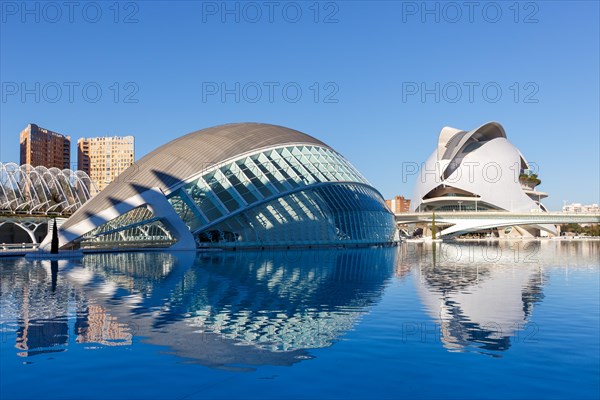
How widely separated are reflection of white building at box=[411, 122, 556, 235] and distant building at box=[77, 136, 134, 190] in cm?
9447

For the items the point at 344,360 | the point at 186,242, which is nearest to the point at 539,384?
the point at 344,360

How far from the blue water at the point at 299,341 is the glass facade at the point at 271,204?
954 inches

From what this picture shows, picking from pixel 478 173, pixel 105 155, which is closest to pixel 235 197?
pixel 478 173

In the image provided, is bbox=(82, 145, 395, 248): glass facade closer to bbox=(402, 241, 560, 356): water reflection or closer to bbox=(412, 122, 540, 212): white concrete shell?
bbox=(402, 241, 560, 356): water reflection

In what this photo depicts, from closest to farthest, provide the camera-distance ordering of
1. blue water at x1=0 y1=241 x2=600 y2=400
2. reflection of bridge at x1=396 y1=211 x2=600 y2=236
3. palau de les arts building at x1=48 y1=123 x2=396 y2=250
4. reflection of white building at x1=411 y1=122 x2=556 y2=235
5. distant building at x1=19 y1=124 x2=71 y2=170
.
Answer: blue water at x1=0 y1=241 x2=600 y2=400 < palau de les arts building at x1=48 y1=123 x2=396 y2=250 < reflection of bridge at x1=396 y1=211 x2=600 y2=236 < reflection of white building at x1=411 y1=122 x2=556 y2=235 < distant building at x1=19 y1=124 x2=71 y2=170

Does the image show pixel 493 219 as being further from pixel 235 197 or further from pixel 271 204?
pixel 235 197

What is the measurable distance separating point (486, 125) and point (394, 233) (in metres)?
59.3

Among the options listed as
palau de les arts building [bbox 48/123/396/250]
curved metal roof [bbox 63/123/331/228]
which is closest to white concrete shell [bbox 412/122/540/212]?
palau de les arts building [bbox 48/123/396/250]

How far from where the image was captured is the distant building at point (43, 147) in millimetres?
130625

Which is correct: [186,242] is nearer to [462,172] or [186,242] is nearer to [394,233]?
[394,233]

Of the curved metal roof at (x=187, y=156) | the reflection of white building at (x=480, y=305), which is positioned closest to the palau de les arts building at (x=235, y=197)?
the curved metal roof at (x=187, y=156)

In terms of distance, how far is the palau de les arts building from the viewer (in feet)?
135

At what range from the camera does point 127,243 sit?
54.5m

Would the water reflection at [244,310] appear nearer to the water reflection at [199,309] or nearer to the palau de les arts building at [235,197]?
the water reflection at [199,309]
